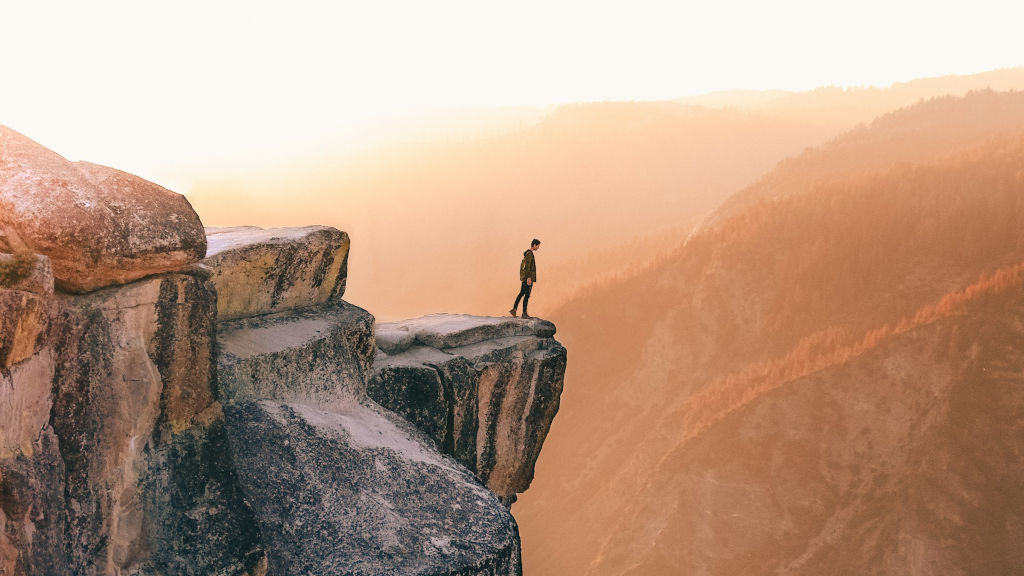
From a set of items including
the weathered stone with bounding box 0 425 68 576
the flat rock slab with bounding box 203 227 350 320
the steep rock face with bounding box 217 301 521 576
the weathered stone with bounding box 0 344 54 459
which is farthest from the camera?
the flat rock slab with bounding box 203 227 350 320

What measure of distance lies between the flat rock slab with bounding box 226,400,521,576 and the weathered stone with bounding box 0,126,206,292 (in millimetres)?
2966

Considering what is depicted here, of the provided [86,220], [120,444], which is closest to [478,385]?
[120,444]

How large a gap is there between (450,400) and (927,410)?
33.6 metres

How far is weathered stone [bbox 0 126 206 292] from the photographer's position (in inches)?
413

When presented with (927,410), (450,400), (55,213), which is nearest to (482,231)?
(927,410)

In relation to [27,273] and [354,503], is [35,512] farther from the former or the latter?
[354,503]

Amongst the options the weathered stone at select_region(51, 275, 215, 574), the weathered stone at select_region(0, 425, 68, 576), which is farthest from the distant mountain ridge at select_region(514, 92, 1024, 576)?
the weathered stone at select_region(0, 425, 68, 576)

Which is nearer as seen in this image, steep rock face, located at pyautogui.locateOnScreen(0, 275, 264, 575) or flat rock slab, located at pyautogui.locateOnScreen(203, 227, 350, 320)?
steep rock face, located at pyautogui.locateOnScreen(0, 275, 264, 575)

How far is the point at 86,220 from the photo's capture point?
10836 mm

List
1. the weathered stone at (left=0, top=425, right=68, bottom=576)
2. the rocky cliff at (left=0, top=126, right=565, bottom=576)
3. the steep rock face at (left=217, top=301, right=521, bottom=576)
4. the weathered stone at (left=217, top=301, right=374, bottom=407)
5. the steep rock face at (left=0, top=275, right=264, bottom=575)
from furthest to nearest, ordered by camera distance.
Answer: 1. the weathered stone at (left=217, top=301, right=374, bottom=407)
2. the steep rock face at (left=217, top=301, right=521, bottom=576)
3. the rocky cliff at (left=0, top=126, right=565, bottom=576)
4. the steep rock face at (left=0, top=275, right=264, bottom=575)
5. the weathered stone at (left=0, top=425, right=68, bottom=576)

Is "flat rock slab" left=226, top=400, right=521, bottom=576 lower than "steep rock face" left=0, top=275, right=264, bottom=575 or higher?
lower

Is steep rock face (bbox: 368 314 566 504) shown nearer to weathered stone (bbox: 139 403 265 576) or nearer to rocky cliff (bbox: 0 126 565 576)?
rocky cliff (bbox: 0 126 565 576)

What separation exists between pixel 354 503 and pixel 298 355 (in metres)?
3.16

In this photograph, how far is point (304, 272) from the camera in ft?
54.2
